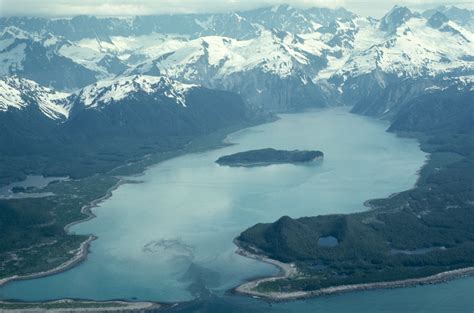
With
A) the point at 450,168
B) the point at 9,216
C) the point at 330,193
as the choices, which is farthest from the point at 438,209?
the point at 9,216

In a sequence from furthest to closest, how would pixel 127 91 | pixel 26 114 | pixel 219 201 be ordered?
pixel 127 91
pixel 26 114
pixel 219 201

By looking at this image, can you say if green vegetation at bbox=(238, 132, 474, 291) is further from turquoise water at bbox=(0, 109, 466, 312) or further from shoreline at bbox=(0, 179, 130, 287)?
shoreline at bbox=(0, 179, 130, 287)

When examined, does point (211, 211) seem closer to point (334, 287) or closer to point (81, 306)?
point (334, 287)

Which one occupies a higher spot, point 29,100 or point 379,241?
point 29,100

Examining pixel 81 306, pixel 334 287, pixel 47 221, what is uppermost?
pixel 47 221

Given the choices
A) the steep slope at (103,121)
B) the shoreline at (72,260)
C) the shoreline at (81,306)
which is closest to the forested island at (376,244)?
the shoreline at (81,306)

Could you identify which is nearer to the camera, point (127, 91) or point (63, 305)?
point (63, 305)

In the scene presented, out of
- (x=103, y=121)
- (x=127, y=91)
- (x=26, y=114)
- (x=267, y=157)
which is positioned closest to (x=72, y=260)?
(x=267, y=157)

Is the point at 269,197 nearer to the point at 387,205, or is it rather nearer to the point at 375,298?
the point at 387,205
